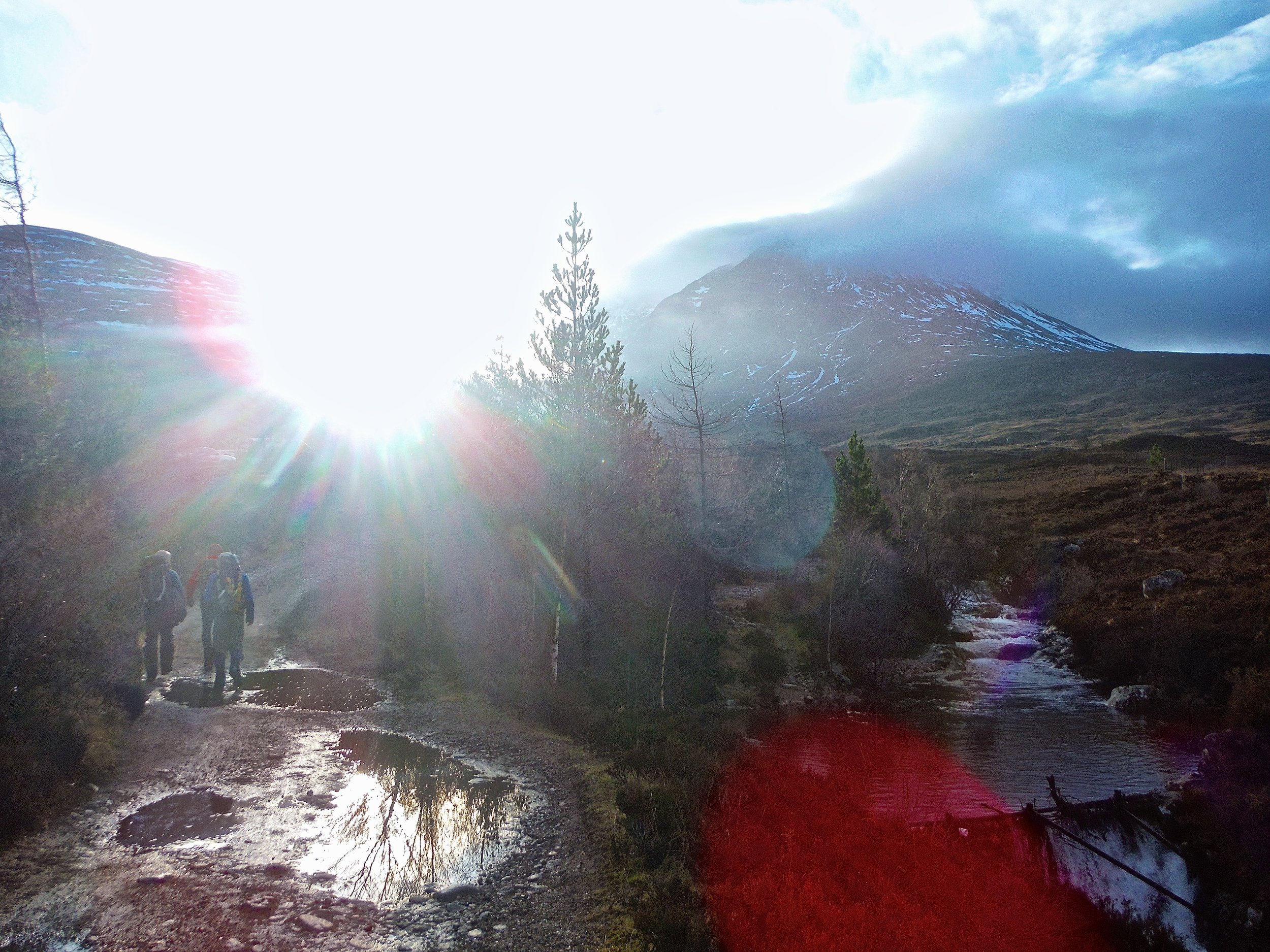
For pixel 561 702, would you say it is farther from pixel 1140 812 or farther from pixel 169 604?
pixel 1140 812

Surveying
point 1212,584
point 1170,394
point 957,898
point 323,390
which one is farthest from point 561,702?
point 1170,394

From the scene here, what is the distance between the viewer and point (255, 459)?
3662cm

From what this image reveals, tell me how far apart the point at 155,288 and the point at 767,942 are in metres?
151

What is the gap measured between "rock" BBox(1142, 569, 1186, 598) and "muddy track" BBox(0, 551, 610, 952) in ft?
92.1

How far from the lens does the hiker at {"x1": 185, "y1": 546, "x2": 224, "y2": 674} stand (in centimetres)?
1331

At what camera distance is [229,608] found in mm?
13227

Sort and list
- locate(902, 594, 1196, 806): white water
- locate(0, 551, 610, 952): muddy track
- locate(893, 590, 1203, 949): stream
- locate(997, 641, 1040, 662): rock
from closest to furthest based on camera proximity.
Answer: locate(0, 551, 610, 952): muddy track < locate(893, 590, 1203, 949): stream < locate(902, 594, 1196, 806): white water < locate(997, 641, 1040, 662): rock

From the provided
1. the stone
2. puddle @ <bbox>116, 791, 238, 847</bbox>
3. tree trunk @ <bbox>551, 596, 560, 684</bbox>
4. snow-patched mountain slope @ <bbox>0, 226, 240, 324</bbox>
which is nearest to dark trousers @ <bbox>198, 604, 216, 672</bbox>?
puddle @ <bbox>116, 791, 238, 847</bbox>

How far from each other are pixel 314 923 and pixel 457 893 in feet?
4.44

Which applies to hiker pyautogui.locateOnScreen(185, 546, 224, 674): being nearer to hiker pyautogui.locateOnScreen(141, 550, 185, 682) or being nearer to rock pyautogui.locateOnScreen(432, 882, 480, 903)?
hiker pyautogui.locateOnScreen(141, 550, 185, 682)

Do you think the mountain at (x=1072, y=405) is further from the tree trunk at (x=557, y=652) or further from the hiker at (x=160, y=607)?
the hiker at (x=160, y=607)

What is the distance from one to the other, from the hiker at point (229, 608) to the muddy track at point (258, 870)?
7.73 ft

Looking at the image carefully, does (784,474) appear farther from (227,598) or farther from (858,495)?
(227,598)

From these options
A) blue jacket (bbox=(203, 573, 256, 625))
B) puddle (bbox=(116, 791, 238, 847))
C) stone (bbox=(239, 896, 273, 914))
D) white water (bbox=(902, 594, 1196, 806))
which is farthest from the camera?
white water (bbox=(902, 594, 1196, 806))
